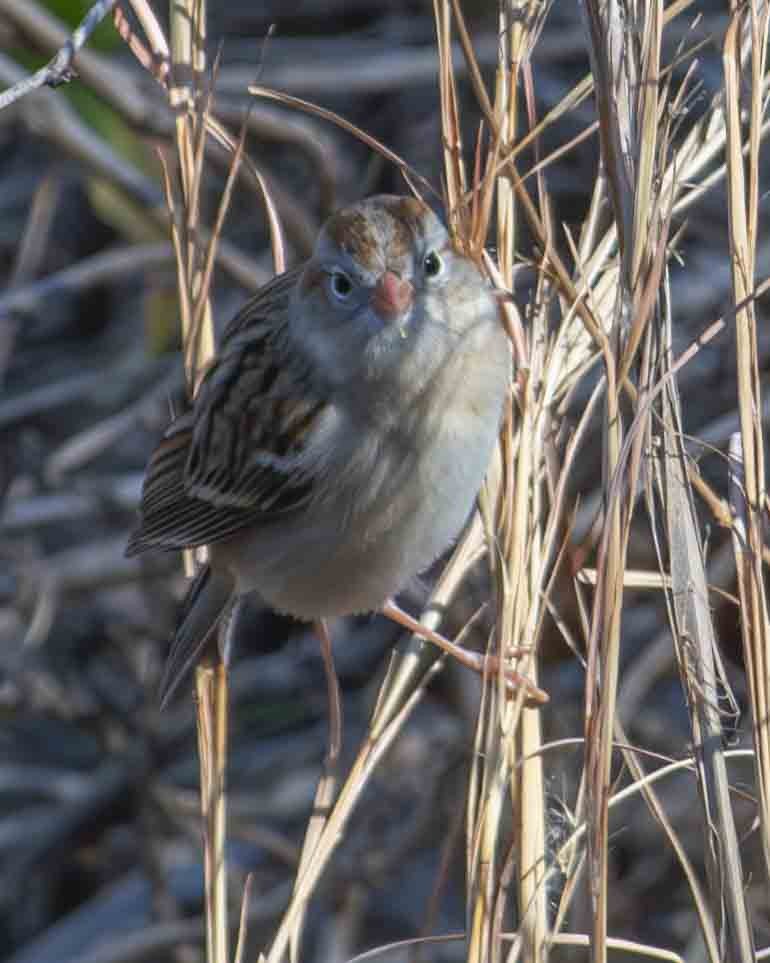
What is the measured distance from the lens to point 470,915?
1.38 m

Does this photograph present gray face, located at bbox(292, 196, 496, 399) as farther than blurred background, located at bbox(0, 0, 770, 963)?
No

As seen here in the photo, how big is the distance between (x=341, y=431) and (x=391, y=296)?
0.24 m

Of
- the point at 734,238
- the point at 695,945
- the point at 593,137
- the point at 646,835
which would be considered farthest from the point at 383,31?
the point at 734,238

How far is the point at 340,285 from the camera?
197 cm

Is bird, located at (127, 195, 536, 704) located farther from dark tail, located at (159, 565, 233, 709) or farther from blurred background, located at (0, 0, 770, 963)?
blurred background, located at (0, 0, 770, 963)

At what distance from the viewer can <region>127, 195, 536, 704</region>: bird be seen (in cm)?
190

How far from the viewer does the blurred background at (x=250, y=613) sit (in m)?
3.30

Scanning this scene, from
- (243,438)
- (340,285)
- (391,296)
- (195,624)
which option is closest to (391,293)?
(391,296)

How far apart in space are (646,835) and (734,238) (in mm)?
2363

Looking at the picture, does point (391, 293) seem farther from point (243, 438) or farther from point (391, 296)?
point (243, 438)

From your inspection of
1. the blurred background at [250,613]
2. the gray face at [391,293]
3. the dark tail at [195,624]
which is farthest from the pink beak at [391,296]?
the blurred background at [250,613]

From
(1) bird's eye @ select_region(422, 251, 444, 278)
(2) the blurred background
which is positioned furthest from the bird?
(2) the blurred background

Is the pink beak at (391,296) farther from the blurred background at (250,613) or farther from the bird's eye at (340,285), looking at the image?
the blurred background at (250,613)

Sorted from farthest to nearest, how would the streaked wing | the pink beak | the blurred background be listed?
the blurred background, the streaked wing, the pink beak
